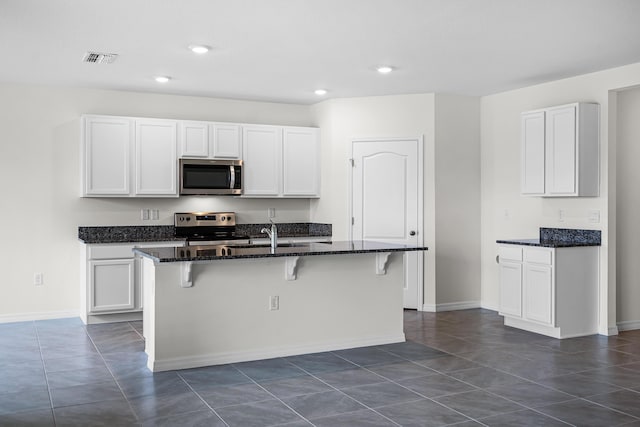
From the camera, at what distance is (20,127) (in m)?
6.26

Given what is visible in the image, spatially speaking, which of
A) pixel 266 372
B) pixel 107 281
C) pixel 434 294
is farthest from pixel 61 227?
pixel 434 294

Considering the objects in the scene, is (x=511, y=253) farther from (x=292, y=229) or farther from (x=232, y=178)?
(x=232, y=178)

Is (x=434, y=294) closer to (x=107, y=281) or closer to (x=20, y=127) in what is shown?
(x=107, y=281)

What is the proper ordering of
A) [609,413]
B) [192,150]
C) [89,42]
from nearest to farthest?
[609,413] < [89,42] < [192,150]

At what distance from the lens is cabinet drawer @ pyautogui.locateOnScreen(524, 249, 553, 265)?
18.1ft

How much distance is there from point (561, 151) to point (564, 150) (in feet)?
0.13

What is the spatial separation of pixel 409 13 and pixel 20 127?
14.5ft

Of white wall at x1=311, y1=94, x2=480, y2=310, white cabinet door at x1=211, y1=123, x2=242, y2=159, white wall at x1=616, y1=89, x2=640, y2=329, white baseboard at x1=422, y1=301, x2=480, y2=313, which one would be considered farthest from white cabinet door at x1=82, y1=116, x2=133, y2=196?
white wall at x1=616, y1=89, x2=640, y2=329

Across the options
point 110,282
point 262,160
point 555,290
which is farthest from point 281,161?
point 555,290

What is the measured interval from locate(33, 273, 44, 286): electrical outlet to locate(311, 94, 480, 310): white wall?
332 centimetres

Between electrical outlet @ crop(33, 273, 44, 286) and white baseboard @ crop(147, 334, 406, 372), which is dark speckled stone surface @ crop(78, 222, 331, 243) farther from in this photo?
white baseboard @ crop(147, 334, 406, 372)

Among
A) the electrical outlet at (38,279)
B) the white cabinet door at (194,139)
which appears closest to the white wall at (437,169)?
the white cabinet door at (194,139)

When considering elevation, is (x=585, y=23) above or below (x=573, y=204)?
above

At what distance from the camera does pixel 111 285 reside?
6145 millimetres
